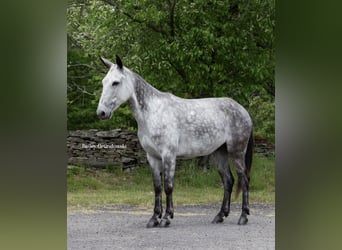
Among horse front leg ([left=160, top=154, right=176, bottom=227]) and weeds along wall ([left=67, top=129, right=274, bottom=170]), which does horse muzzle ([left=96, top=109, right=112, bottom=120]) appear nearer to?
weeds along wall ([left=67, top=129, right=274, bottom=170])

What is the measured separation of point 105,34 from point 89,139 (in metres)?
1.05

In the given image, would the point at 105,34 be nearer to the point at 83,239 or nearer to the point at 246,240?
the point at 83,239

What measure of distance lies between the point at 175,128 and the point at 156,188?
2.00ft

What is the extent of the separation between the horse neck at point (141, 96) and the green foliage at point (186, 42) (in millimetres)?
87

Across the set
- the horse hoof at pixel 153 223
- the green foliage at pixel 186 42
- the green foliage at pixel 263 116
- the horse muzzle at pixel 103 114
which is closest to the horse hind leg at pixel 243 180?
the green foliage at pixel 263 116

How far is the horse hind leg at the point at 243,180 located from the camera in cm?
616

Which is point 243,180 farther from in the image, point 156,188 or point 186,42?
point 186,42

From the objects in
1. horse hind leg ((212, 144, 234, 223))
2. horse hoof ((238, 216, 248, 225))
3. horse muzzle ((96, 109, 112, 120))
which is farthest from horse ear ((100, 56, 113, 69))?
horse hoof ((238, 216, 248, 225))

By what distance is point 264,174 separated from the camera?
20.1 feet

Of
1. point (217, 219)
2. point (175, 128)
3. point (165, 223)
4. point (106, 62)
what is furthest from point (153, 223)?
point (106, 62)

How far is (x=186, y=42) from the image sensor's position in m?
6.11

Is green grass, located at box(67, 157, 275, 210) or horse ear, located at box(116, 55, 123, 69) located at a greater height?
horse ear, located at box(116, 55, 123, 69)

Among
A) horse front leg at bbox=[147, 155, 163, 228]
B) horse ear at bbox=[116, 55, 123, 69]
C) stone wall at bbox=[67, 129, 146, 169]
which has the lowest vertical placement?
horse front leg at bbox=[147, 155, 163, 228]

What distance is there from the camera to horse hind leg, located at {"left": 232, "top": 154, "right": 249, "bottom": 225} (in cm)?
616
